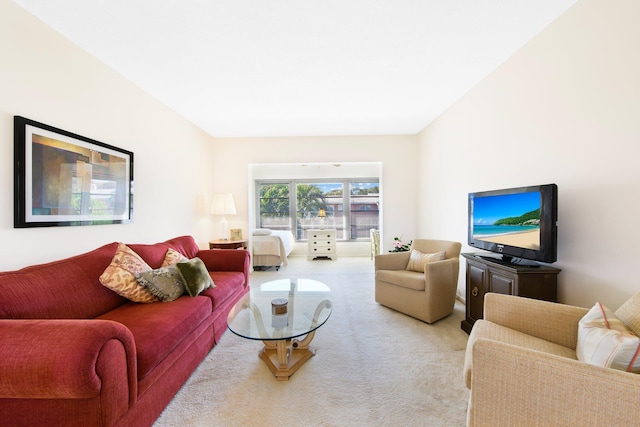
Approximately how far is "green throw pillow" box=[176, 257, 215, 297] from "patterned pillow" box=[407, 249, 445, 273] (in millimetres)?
2247

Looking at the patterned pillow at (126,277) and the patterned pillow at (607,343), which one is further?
the patterned pillow at (126,277)

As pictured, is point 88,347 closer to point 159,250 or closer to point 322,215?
point 159,250

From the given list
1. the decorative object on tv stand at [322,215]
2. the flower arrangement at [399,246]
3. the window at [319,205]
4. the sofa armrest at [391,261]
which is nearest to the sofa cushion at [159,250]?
the sofa armrest at [391,261]

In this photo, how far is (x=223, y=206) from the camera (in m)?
4.12

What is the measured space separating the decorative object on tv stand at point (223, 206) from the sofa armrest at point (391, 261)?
2501 mm

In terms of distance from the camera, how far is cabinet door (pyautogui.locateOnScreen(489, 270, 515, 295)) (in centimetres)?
183

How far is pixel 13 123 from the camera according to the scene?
5.32ft

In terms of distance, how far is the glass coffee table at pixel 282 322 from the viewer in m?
1.69

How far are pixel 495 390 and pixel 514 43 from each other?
2.52 m

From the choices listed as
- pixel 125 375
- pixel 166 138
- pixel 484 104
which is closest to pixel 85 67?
pixel 166 138

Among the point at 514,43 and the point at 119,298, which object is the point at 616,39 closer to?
the point at 514,43

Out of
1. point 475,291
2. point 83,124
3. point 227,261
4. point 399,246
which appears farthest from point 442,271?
point 83,124

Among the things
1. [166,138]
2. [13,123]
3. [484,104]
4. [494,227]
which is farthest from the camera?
[166,138]

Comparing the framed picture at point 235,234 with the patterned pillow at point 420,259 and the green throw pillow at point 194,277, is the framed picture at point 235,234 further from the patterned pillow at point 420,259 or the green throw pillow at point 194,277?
the patterned pillow at point 420,259
